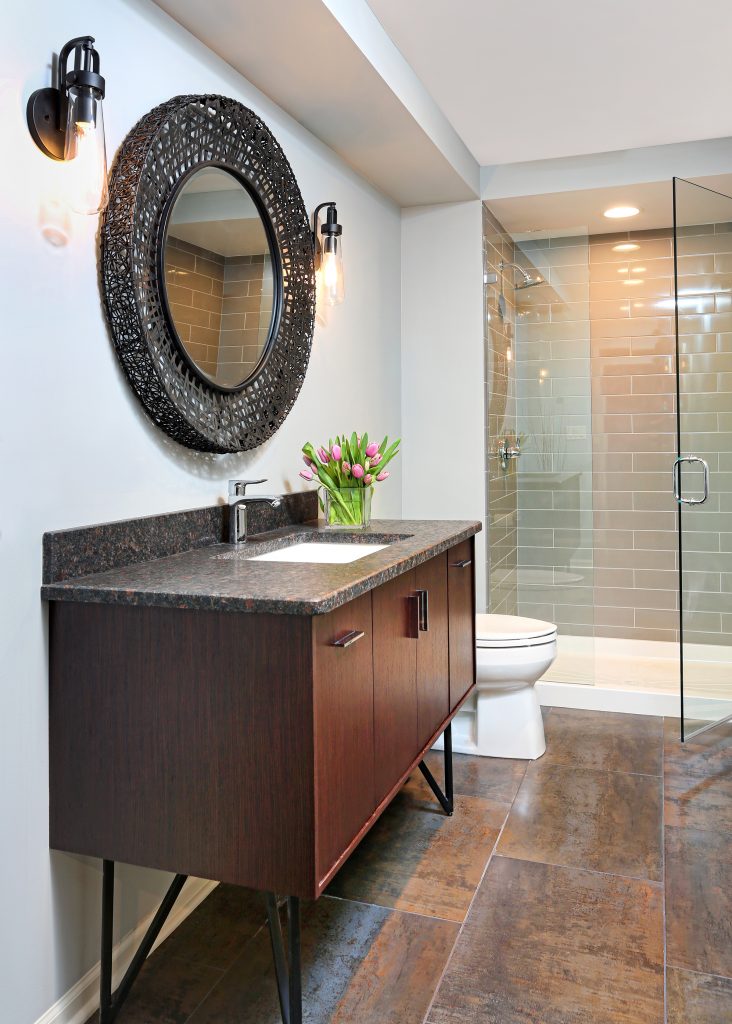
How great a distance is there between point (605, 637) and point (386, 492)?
1.67 metres

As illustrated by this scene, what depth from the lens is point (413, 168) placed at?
3209mm

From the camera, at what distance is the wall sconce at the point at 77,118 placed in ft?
5.00

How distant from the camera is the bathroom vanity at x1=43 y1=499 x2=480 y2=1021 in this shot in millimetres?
1405

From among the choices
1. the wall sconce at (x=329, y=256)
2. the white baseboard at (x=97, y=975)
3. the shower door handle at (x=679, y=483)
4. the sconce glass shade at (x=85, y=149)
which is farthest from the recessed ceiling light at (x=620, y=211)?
the white baseboard at (x=97, y=975)

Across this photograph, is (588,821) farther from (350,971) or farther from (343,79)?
(343,79)

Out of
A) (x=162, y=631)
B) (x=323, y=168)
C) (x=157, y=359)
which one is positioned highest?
(x=323, y=168)

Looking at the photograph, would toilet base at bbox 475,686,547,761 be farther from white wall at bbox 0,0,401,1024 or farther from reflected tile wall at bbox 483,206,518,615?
white wall at bbox 0,0,401,1024

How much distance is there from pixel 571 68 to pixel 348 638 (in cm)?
214

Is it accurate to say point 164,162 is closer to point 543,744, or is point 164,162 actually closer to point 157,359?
point 157,359

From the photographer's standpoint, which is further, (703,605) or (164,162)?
(703,605)

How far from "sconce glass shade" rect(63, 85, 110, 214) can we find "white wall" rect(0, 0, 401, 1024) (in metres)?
0.04

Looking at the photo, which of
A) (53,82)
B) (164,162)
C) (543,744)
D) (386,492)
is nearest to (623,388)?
(386,492)

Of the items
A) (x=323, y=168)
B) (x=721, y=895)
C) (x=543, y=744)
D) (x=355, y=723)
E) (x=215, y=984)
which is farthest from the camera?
(x=543, y=744)

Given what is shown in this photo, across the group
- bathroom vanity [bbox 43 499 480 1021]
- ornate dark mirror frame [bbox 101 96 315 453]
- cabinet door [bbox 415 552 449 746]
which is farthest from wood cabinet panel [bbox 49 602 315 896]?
cabinet door [bbox 415 552 449 746]
